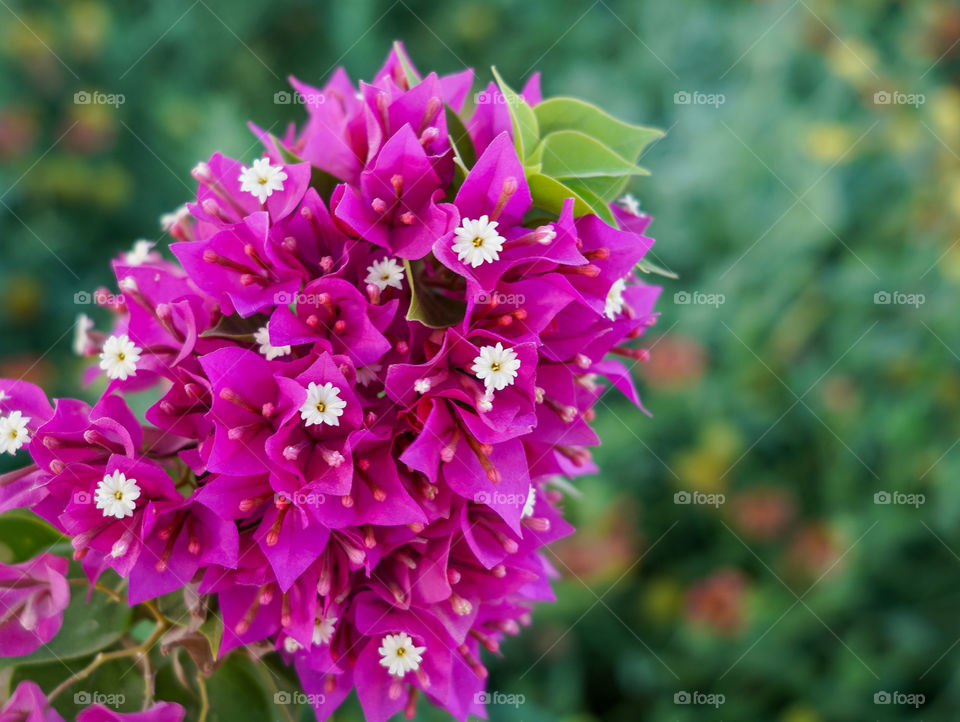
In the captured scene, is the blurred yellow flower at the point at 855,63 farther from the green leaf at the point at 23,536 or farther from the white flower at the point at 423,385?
the green leaf at the point at 23,536

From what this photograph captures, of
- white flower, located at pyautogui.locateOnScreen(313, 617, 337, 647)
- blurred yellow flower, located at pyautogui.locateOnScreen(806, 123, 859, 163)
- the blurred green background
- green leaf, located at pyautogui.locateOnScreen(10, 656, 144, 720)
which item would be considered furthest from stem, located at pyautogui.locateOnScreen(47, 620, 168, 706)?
blurred yellow flower, located at pyautogui.locateOnScreen(806, 123, 859, 163)

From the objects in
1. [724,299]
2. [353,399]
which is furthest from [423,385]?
[724,299]

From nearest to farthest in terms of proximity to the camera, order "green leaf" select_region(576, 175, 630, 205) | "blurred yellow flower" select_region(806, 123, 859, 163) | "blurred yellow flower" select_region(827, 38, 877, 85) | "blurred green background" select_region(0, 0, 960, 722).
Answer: "green leaf" select_region(576, 175, 630, 205) → "blurred green background" select_region(0, 0, 960, 722) → "blurred yellow flower" select_region(806, 123, 859, 163) → "blurred yellow flower" select_region(827, 38, 877, 85)

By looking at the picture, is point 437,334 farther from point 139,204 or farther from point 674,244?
point 139,204

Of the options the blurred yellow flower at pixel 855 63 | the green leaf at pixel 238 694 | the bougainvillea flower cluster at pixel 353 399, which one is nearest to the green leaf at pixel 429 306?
the bougainvillea flower cluster at pixel 353 399

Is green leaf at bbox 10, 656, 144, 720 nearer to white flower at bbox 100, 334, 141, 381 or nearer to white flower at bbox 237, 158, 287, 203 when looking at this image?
white flower at bbox 100, 334, 141, 381

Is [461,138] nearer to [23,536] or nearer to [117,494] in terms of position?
[117,494]
